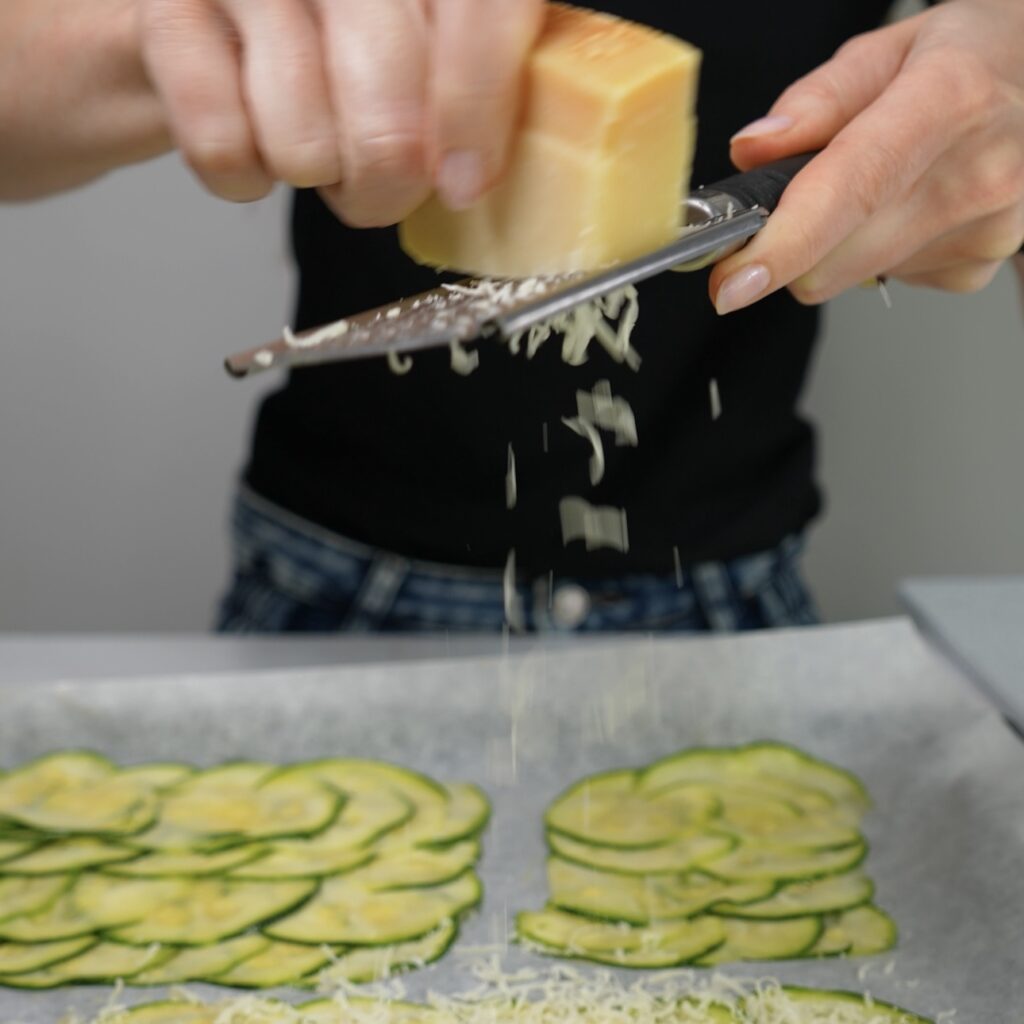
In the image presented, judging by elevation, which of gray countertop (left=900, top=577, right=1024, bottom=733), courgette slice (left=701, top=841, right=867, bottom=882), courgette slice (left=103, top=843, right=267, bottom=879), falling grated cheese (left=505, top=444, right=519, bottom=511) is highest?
falling grated cheese (left=505, top=444, right=519, bottom=511)

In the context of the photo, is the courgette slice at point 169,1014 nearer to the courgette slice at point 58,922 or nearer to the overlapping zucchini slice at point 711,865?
the courgette slice at point 58,922

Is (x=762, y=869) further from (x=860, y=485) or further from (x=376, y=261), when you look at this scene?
(x=860, y=485)

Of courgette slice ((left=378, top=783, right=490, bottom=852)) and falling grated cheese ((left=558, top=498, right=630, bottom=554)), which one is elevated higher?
falling grated cheese ((left=558, top=498, right=630, bottom=554))

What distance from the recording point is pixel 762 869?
48.2 inches

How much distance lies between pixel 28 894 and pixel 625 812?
55cm

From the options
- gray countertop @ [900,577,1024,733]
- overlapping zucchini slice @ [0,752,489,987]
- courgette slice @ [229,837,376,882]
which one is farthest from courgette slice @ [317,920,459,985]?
gray countertop @ [900,577,1024,733]

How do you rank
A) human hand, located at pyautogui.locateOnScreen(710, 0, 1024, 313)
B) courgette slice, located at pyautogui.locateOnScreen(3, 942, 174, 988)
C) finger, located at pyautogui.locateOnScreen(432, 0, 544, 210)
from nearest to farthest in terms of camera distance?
1. finger, located at pyautogui.locateOnScreen(432, 0, 544, 210)
2. human hand, located at pyautogui.locateOnScreen(710, 0, 1024, 313)
3. courgette slice, located at pyautogui.locateOnScreen(3, 942, 174, 988)

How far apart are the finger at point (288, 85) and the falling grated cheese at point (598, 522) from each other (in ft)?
2.16

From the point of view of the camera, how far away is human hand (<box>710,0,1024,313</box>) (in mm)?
895

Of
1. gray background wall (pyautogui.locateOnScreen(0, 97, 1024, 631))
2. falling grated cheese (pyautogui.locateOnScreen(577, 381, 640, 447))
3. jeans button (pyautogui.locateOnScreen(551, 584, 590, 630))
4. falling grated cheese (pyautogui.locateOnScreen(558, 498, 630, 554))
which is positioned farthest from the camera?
gray background wall (pyautogui.locateOnScreen(0, 97, 1024, 631))

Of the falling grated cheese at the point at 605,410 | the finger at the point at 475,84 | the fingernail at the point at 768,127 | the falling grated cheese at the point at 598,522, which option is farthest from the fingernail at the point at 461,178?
the falling grated cheese at the point at 598,522

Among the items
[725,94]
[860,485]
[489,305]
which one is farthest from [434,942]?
[860,485]

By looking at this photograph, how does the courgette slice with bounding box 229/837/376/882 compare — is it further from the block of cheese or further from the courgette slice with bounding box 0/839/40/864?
the block of cheese

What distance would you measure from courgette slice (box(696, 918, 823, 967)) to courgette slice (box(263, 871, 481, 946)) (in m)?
0.22
